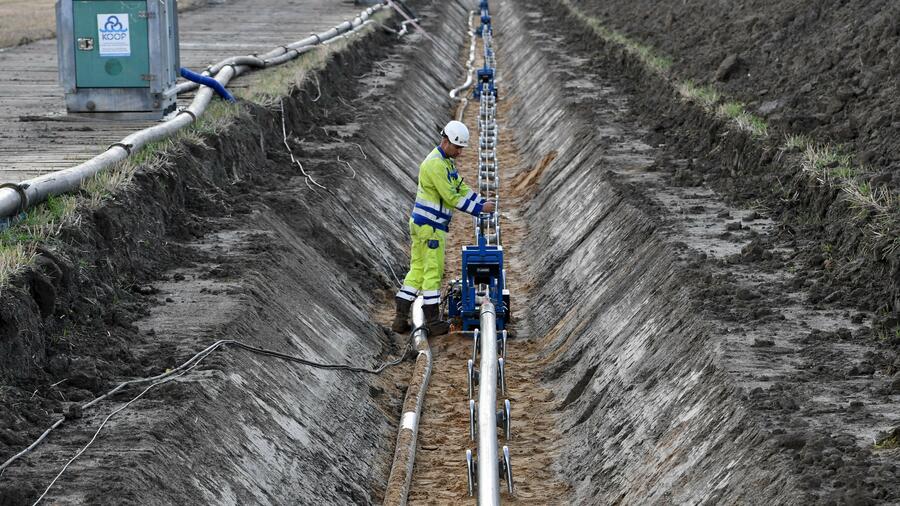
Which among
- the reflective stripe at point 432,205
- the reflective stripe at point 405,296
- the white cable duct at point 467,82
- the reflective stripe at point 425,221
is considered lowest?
the white cable duct at point 467,82

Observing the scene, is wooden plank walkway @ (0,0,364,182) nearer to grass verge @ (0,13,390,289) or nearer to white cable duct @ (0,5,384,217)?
white cable duct @ (0,5,384,217)

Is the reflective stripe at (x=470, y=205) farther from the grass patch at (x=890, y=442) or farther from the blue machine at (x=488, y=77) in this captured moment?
the blue machine at (x=488, y=77)

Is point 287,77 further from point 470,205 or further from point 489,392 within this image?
point 489,392

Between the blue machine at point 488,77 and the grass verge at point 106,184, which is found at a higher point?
the grass verge at point 106,184

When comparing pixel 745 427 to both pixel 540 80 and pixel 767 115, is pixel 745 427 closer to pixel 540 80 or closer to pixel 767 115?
pixel 767 115

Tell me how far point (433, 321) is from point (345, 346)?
1.47 meters

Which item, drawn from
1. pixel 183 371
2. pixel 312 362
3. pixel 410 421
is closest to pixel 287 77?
pixel 312 362

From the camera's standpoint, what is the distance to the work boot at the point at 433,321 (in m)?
12.6

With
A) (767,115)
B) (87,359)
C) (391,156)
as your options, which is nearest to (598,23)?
(391,156)

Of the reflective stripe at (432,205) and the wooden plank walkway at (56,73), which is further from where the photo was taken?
the wooden plank walkway at (56,73)

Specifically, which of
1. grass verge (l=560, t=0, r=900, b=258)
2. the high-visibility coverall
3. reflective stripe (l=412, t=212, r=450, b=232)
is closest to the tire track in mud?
the high-visibility coverall

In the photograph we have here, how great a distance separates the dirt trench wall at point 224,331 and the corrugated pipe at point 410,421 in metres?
0.19

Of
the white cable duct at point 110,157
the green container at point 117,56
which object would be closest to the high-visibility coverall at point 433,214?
the white cable duct at point 110,157

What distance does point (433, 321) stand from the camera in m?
12.6
